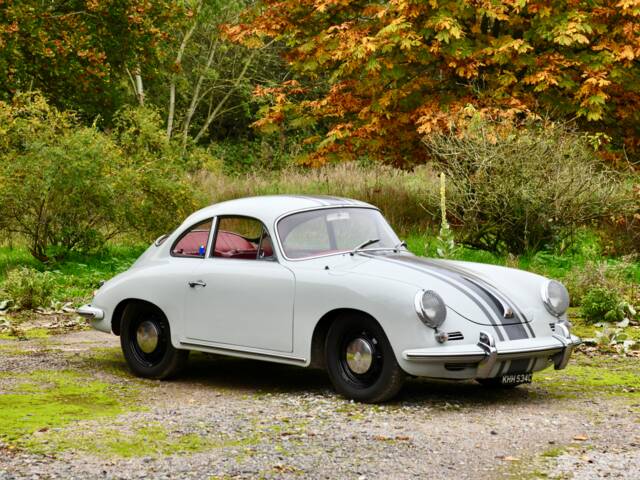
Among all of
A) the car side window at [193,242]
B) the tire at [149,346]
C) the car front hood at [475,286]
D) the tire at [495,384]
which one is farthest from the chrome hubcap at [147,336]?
the tire at [495,384]

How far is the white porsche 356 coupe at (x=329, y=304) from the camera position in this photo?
7.52 meters

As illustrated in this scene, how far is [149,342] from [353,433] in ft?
9.47

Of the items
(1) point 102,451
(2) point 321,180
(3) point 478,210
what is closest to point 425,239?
(3) point 478,210

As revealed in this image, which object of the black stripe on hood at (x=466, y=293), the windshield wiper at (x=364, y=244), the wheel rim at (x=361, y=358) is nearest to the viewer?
the black stripe on hood at (x=466, y=293)

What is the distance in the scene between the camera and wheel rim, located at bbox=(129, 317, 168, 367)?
29.8 ft

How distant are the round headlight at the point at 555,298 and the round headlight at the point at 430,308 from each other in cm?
105

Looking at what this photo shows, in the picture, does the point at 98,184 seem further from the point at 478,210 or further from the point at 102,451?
the point at 102,451

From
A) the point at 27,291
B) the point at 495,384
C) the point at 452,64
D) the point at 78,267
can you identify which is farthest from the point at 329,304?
the point at 452,64

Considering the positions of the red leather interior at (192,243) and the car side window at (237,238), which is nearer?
the car side window at (237,238)

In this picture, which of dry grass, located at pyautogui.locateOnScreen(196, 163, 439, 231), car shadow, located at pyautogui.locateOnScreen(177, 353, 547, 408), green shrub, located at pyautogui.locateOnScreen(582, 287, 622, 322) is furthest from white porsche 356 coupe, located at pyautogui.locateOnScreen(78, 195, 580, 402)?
dry grass, located at pyautogui.locateOnScreen(196, 163, 439, 231)

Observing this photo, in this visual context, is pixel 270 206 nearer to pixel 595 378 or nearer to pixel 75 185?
pixel 595 378

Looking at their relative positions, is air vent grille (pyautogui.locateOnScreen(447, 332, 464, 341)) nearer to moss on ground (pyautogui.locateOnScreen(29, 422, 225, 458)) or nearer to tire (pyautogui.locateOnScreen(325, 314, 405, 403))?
tire (pyautogui.locateOnScreen(325, 314, 405, 403))

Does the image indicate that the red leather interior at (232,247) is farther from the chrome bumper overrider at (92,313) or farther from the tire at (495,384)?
the tire at (495,384)

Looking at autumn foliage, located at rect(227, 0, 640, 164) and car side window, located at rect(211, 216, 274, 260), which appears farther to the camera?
autumn foliage, located at rect(227, 0, 640, 164)
